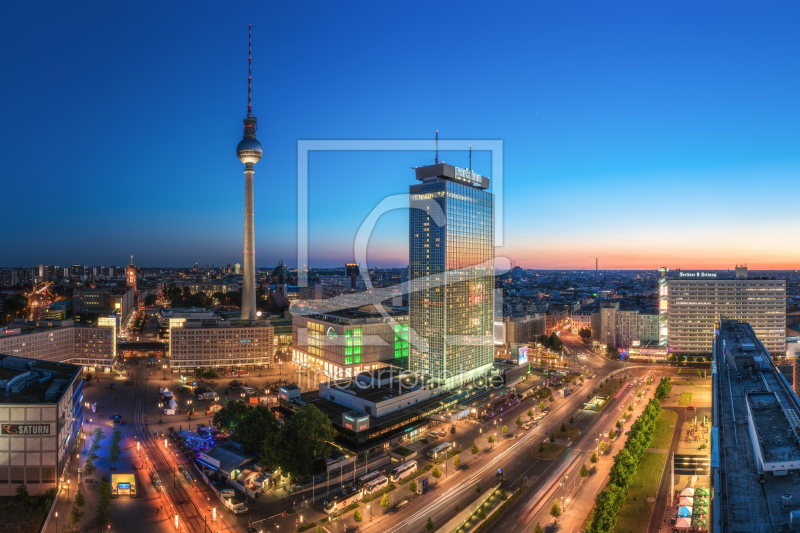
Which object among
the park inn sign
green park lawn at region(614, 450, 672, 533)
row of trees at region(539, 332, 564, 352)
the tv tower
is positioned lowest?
green park lawn at region(614, 450, 672, 533)

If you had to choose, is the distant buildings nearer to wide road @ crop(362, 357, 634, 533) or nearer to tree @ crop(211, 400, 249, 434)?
wide road @ crop(362, 357, 634, 533)

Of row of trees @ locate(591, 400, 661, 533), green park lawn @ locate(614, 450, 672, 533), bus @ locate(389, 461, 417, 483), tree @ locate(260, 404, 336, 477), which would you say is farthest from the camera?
bus @ locate(389, 461, 417, 483)

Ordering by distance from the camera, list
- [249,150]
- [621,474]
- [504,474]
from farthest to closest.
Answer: [249,150], [504,474], [621,474]

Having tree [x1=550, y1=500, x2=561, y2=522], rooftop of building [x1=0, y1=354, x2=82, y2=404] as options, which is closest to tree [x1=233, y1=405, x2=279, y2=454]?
rooftop of building [x1=0, y1=354, x2=82, y2=404]

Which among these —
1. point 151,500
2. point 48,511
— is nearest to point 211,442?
point 151,500

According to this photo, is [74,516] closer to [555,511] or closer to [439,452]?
[439,452]

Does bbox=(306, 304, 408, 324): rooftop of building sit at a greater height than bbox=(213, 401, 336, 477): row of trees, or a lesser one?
greater

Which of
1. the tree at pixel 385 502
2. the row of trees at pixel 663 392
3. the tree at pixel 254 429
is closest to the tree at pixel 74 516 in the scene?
the tree at pixel 254 429

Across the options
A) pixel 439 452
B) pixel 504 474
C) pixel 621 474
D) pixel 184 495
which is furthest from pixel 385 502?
A: pixel 621 474
